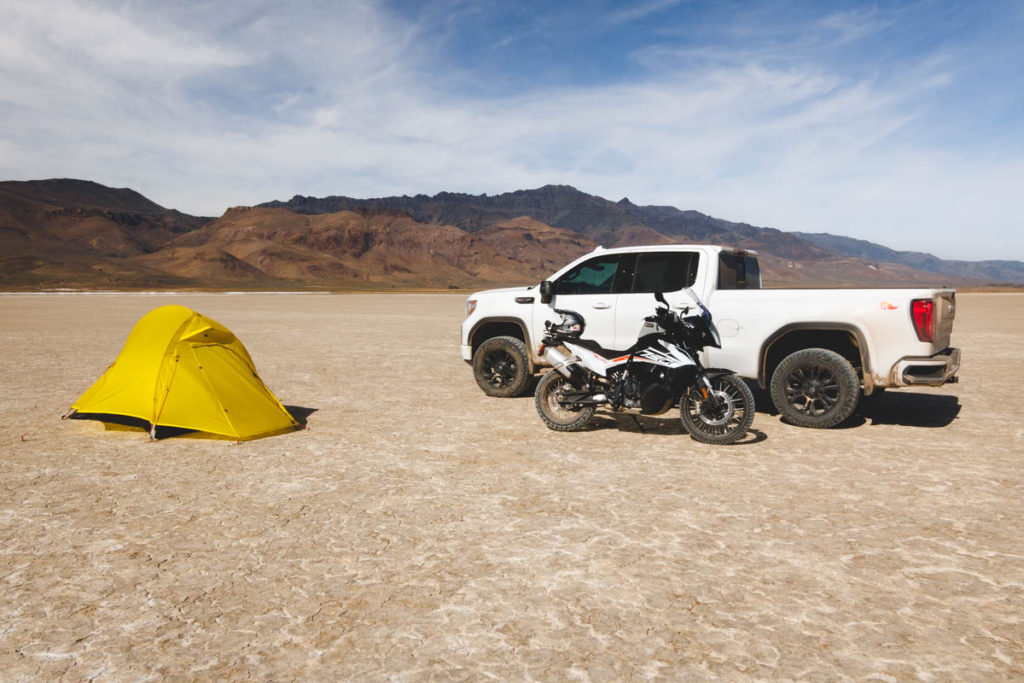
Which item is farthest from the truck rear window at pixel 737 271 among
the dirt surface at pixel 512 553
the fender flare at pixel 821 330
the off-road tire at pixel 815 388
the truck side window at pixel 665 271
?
the dirt surface at pixel 512 553

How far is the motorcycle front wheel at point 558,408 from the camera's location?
787cm

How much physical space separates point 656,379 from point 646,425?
3.53ft

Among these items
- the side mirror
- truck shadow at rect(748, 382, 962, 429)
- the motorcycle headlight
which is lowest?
truck shadow at rect(748, 382, 962, 429)

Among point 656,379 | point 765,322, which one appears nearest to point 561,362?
point 656,379

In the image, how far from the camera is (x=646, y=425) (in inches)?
328

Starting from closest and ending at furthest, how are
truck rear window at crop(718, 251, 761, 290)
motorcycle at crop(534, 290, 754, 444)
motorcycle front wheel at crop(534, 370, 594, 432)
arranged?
1. motorcycle at crop(534, 290, 754, 444)
2. motorcycle front wheel at crop(534, 370, 594, 432)
3. truck rear window at crop(718, 251, 761, 290)

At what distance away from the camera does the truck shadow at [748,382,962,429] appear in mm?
8555

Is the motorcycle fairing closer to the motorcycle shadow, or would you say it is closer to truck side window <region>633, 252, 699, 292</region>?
the motorcycle shadow

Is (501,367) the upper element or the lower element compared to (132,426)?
upper

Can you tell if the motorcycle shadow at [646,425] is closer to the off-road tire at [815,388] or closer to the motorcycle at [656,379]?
the motorcycle at [656,379]

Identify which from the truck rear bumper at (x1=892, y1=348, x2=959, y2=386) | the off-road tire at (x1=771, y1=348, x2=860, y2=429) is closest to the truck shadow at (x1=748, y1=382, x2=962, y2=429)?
the off-road tire at (x1=771, y1=348, x2=860, y2=429)

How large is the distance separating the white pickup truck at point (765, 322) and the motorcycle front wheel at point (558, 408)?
126 centimetres

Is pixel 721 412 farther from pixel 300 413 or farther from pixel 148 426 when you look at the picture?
pixel 148 426

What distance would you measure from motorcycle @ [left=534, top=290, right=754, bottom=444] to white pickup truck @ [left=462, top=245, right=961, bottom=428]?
1.94ft
